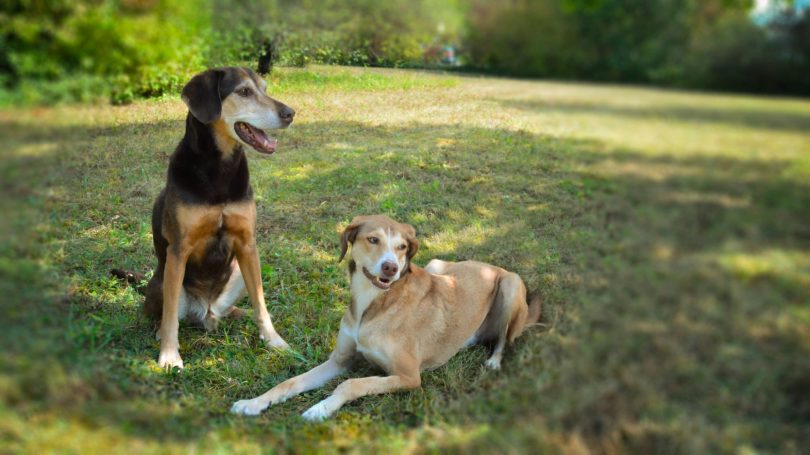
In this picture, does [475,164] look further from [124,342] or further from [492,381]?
[124,342]

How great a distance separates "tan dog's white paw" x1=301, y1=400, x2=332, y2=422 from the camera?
17.7 feet

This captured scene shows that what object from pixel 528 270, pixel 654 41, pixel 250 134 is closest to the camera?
pixel 654 41

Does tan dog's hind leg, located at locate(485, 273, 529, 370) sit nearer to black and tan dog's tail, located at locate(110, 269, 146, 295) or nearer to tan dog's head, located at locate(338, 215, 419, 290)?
tan dog's head, located at locate(338, 215, 419, 290)

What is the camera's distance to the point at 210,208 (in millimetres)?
6098

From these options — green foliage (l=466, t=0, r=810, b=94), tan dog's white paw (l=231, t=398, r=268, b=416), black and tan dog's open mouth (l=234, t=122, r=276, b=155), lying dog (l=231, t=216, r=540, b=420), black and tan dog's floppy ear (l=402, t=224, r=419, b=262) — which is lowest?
tan dog's white paw (l=231, t=398, r=268, b=416)

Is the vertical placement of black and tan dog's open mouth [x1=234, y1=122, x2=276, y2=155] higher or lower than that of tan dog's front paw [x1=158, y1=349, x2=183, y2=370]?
higher

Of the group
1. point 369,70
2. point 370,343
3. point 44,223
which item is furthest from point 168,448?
point 369,70

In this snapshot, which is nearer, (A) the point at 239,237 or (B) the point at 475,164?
(A) the point at 239,237

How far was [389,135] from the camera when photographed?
7105 mm

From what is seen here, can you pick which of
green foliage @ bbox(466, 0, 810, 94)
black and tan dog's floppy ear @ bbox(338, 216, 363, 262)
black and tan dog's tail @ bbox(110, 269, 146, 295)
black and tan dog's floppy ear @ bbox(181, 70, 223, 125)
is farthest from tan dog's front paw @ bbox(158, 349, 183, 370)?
green foliage @ bbox(466, 0, 810, 94)

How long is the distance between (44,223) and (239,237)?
2.06 m

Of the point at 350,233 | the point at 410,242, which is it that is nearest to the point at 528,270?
the point at 410,242

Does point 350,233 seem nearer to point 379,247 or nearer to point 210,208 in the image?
point 379,247

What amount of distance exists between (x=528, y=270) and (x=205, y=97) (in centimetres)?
376
